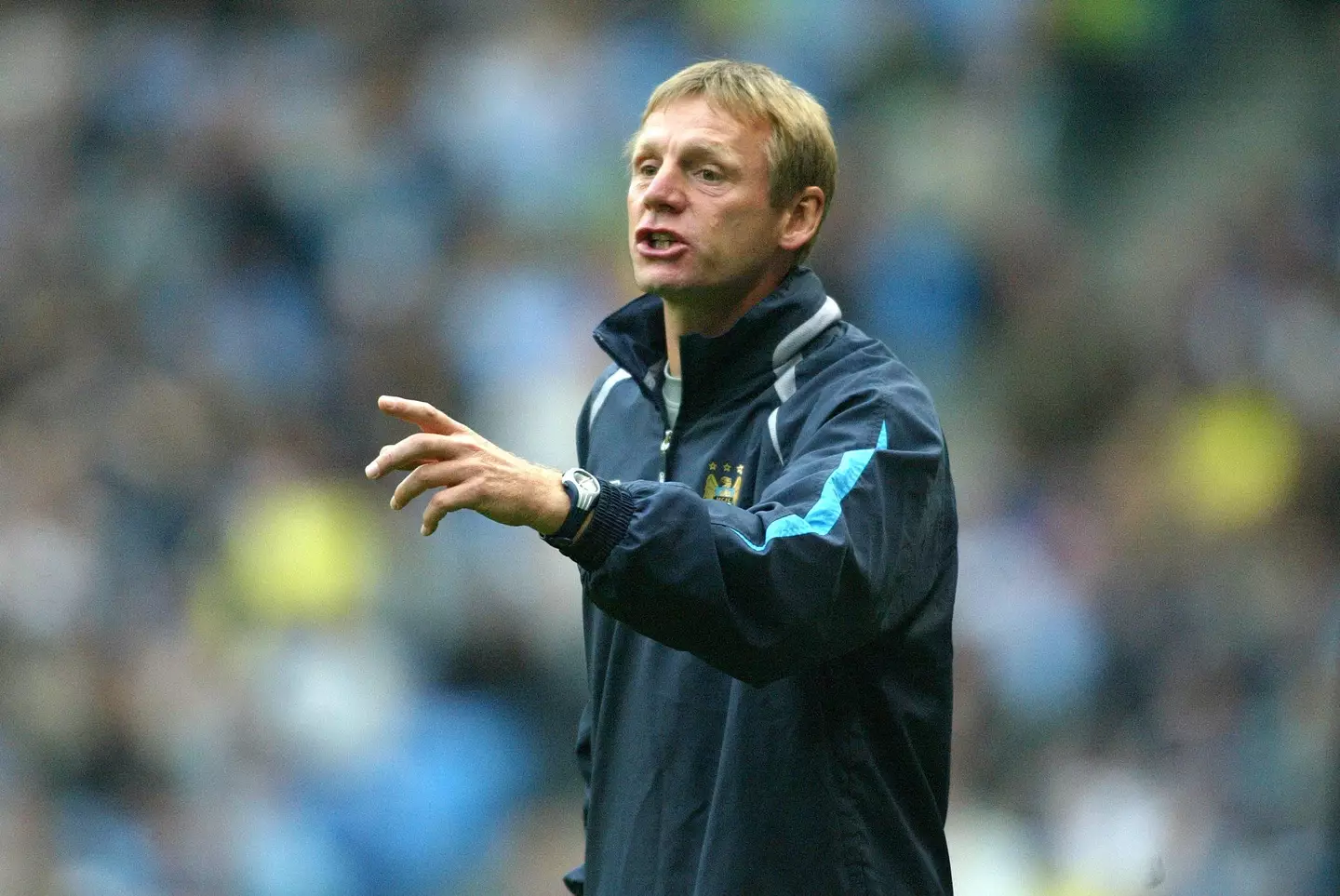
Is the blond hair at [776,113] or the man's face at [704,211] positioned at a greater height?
the blond hair at [776,113]

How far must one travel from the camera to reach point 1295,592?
668cm

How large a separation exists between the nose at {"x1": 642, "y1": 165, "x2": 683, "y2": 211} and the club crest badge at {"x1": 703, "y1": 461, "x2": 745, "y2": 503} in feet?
1.42

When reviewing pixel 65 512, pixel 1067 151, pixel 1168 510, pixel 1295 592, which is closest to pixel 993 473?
pixel 1168 510

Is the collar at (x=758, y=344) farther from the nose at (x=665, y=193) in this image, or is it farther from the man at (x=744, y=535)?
the nose at (x=665, y=193)

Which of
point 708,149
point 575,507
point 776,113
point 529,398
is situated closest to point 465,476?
point 575,507

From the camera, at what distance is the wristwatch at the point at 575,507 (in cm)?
237

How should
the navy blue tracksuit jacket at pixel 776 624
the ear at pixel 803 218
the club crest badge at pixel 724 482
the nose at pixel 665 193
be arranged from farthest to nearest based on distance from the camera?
the ear at pixel 803 218 < the nose at pixel 665 193 < the club crest badge at pixel 724 482 < the navy blue tracksuit jacket at pixel 776 624

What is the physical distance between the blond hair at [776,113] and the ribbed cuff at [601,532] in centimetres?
85

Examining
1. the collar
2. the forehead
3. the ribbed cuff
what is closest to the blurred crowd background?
the collar

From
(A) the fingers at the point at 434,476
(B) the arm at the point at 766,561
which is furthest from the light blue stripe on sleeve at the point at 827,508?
(A) the fingers at the point at 434,476

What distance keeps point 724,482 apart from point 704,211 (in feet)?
1.50

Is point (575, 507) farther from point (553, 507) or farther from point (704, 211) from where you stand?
point (704, 211)

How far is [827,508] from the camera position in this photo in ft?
8.14

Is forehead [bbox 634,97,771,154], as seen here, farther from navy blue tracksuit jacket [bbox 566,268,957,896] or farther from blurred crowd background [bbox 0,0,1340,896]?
blurred crowd background [bbox 0,0,1340,896]
